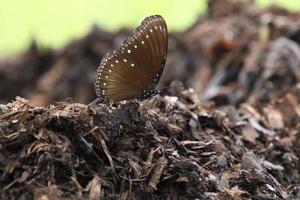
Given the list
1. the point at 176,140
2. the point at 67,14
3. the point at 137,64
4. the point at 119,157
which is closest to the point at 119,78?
the point at 137,64

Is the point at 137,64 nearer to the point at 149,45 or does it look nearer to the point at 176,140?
the point at 149,45

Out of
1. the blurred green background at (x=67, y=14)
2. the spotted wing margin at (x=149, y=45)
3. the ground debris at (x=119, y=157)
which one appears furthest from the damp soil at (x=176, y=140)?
the blurred green background at (x=67, y=14)

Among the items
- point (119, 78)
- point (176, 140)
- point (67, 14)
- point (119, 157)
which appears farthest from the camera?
point (67, 14)

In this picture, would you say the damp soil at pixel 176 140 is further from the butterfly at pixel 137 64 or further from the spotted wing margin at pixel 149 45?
the spotted wing margin at pixel 149 45

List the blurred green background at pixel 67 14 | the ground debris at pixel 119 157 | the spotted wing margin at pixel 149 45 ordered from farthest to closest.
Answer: the blurred green background at pixel 67 14 < the spotted wing margin at pixel 149 45 < the ground debris at pixel 119 157

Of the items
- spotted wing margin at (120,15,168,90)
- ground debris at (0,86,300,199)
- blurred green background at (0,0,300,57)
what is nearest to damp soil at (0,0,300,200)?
ground debris at (0,86,300,199)

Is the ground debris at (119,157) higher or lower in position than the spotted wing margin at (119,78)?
lower

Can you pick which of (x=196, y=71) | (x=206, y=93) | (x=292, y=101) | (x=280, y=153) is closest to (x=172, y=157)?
(x=280, y=153)
